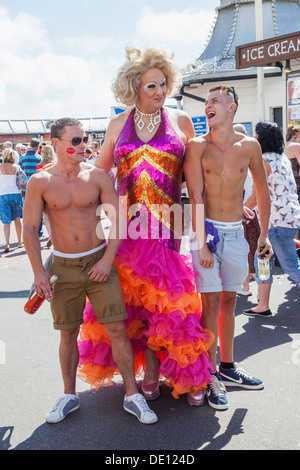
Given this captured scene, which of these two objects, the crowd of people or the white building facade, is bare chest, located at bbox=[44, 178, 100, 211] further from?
the white building facade

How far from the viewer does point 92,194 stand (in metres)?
3.12

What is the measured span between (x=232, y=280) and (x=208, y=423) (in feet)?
3.17

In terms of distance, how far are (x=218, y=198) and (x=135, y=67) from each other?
3.50ft

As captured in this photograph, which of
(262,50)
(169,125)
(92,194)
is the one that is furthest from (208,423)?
(262,50)

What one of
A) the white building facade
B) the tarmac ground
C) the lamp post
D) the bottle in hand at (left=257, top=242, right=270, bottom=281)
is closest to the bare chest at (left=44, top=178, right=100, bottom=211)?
the tarmac ground

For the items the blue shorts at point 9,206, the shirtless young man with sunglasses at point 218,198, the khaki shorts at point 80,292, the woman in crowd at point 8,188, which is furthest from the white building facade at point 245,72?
the khaki shorts at point 80,292

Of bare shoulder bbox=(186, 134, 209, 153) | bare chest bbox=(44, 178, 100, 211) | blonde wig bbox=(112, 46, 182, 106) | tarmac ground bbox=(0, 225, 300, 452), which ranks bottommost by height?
tarmac ground bbox=(0, 225, 300, 452)

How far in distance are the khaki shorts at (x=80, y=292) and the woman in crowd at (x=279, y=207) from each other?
2.56 metres

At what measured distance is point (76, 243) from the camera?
3123 mm

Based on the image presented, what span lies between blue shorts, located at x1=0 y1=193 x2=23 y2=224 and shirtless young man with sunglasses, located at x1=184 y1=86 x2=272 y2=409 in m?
7.43

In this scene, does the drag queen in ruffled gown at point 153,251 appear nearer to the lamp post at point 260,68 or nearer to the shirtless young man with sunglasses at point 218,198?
the shirtless young man with sunglasses at point 218,198

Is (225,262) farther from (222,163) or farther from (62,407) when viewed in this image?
(62,407)

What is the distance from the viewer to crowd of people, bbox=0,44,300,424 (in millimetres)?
3086

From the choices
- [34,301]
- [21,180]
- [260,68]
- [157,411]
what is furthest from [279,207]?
[260,68]
